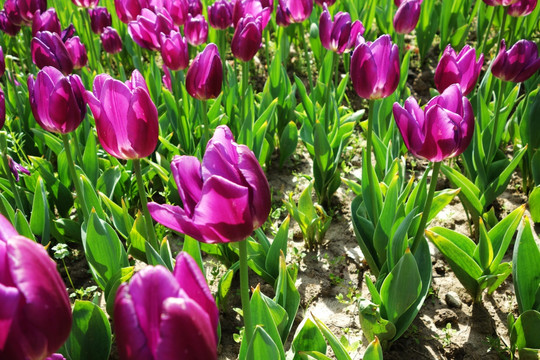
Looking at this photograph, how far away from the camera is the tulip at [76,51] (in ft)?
9.00

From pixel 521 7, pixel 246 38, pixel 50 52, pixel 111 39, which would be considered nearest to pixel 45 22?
pixel 111 39

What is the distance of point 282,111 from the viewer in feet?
10.5

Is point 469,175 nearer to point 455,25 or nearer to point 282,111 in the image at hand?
point 282,111

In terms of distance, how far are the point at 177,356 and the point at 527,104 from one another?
8.34 ft

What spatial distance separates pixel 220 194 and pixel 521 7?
2.36m

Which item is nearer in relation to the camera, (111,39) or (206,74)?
(206,74)

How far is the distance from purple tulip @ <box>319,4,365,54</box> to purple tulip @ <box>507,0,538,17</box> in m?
0.79

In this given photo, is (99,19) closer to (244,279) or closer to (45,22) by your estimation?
(45,22)

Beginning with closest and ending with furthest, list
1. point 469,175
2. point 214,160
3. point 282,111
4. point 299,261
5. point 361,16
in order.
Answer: point 214,160 < point 299,261 < point 469,175 < point 282,111 < point 361,16

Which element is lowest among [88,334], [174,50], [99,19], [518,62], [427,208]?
[88,334]

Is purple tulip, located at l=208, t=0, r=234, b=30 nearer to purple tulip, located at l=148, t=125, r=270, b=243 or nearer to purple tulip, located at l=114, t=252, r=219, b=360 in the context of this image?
purple tulip, located at l=148, t=125, r=270, b=243

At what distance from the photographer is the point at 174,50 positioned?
7.97ft

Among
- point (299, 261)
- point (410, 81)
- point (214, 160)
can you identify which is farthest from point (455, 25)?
point (214, 160)

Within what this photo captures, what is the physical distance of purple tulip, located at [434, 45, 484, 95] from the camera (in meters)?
2.01
